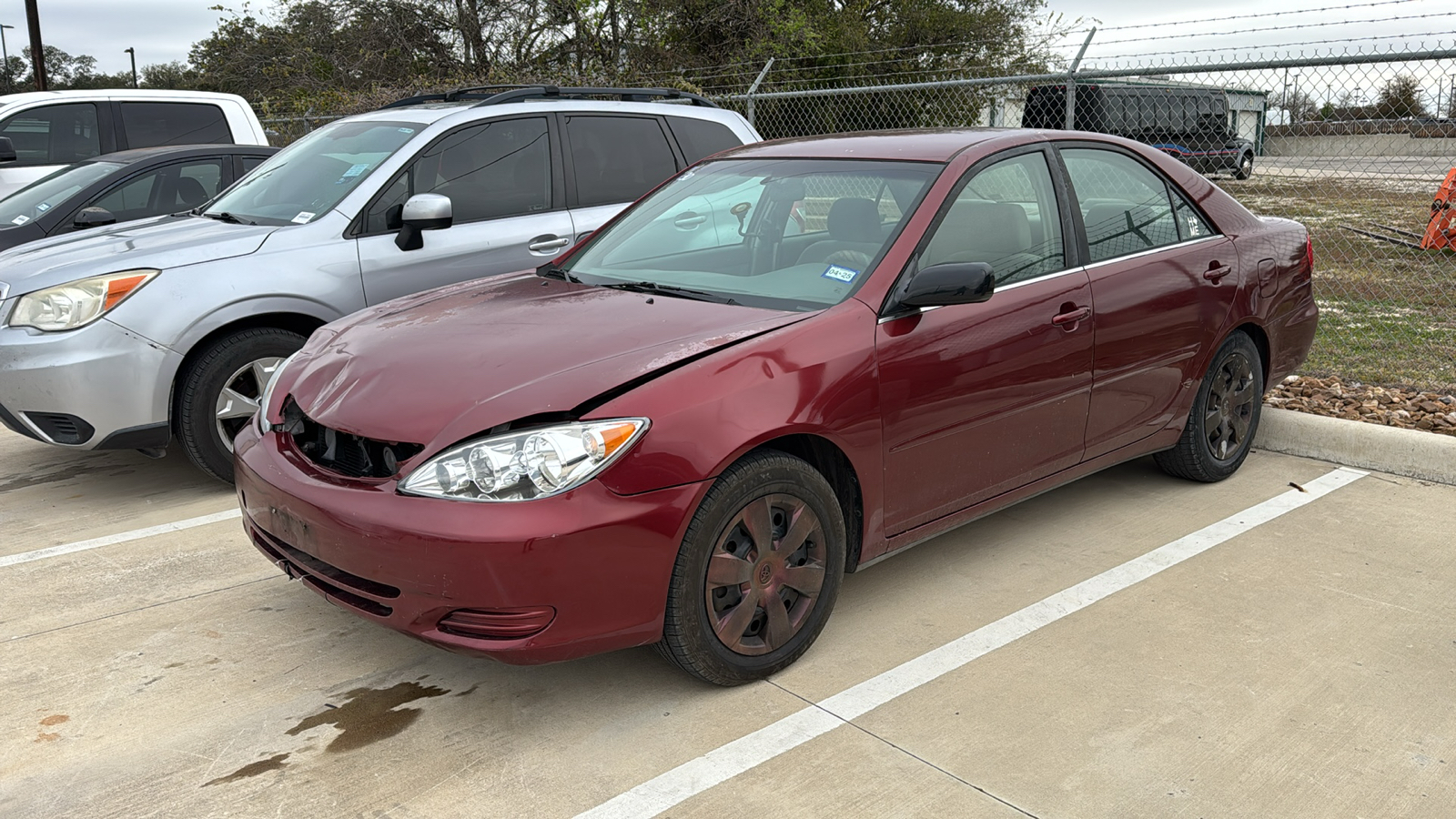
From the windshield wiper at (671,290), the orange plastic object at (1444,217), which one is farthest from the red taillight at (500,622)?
the orange plastic object at (1444,217)

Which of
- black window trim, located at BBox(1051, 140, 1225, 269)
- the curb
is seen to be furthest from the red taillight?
the curb

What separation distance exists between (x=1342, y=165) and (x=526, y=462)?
670 cm

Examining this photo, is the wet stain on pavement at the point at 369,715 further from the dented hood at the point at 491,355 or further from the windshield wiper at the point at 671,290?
the windshield wiper at the point at 671,290

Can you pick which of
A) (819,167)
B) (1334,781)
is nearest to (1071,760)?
(1334,781)

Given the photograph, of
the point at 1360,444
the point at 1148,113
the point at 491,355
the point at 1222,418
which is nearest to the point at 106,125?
the point at 491,355

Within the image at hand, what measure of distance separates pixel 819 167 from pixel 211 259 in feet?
8.92

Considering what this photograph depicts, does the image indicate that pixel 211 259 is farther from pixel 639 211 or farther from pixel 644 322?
pixel 644 322

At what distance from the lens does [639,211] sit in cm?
463

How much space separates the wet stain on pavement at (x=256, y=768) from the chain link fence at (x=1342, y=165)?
18.9 feet

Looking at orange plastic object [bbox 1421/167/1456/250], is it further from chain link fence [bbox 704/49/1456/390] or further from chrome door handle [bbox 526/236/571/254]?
chrome door handle [bbox 526/236/571/254]

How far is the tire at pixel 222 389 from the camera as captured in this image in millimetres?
5039

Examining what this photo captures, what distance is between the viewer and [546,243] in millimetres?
5590

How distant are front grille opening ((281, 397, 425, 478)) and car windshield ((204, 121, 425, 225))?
2238mm

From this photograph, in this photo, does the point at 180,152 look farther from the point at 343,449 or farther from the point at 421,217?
the point at 343,449
